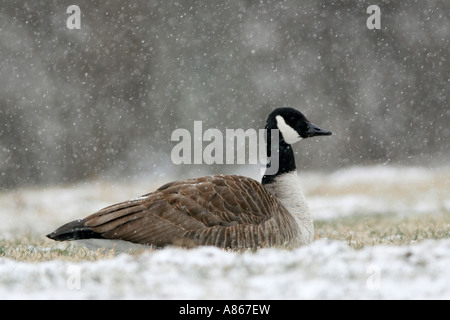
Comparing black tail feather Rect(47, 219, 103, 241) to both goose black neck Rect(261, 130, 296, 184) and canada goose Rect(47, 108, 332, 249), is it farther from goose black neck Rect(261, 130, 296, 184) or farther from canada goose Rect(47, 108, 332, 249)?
goose black neck Rect(261, 130, 296, 184)

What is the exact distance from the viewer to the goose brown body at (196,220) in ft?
20.3

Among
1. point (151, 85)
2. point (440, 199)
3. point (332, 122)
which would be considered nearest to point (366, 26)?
point (332, 122)

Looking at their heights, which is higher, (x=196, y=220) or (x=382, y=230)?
(x=196, y=220)

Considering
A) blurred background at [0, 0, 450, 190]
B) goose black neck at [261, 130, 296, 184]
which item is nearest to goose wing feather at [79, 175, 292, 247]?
goose black neck at [261, 130, 296, 184]

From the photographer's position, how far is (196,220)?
244 inches

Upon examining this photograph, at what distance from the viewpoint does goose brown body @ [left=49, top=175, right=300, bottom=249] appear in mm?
6180

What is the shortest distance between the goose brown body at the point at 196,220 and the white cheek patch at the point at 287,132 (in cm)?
118

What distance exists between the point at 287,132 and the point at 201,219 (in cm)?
191

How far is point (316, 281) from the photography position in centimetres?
488

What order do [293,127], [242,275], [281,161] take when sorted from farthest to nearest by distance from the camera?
[293,127] < [281,161] < [242,275]

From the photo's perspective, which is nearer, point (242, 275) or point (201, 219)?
point (242, 275)

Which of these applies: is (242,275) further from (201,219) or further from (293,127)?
(293,127)

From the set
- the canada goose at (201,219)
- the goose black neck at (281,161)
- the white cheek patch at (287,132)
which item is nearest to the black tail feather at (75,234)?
the canada goose at (201,219)

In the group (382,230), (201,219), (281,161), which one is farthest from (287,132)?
(382,230)
